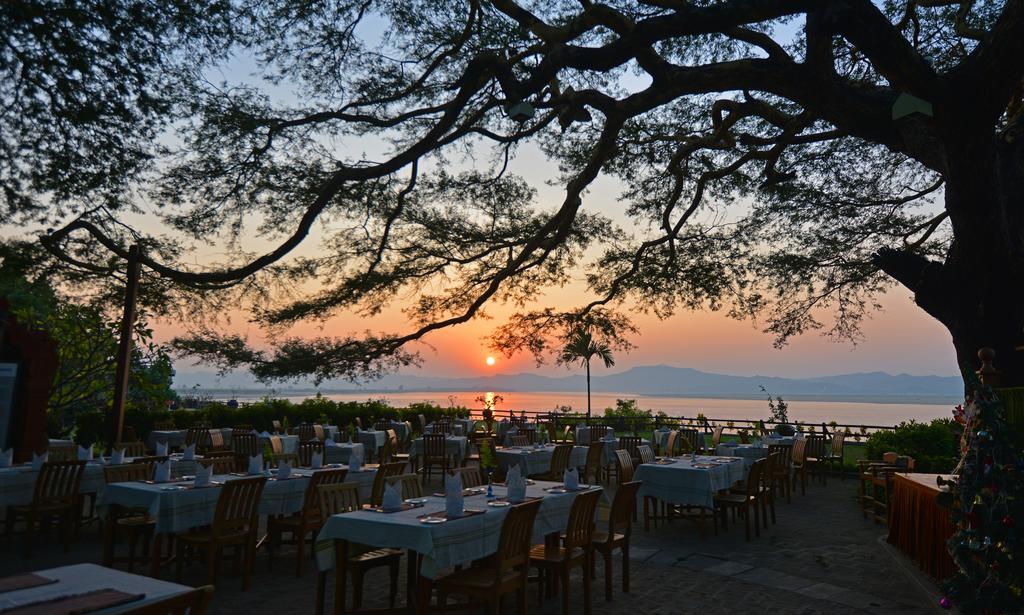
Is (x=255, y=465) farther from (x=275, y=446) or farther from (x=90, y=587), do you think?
(x=275, y=446)

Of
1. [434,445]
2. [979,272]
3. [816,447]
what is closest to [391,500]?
[979,272]

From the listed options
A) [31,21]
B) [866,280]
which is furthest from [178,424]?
[866,280]

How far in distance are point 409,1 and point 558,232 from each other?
3.41 m

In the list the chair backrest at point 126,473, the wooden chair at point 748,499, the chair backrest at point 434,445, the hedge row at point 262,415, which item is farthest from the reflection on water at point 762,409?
the chair backrest at point 126,473

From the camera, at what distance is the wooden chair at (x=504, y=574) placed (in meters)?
3.96

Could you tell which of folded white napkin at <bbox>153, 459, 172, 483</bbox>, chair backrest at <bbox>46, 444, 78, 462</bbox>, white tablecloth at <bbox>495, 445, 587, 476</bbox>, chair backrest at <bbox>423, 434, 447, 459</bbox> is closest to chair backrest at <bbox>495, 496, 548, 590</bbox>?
folded white napkin at <bbox>153, 459, 172, 483</bbox>

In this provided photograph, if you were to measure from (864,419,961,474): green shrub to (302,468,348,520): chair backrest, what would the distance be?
323 inches

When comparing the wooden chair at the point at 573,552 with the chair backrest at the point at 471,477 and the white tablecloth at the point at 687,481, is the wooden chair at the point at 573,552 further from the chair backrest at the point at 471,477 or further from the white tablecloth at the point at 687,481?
the white tablecloth at the point at 687,481

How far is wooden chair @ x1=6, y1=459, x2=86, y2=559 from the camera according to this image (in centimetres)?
644

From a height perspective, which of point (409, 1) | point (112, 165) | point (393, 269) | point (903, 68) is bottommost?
point (393, 269)

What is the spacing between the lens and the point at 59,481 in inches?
269

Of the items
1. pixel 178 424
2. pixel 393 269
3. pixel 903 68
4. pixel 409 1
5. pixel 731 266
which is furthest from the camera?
pixel 178 424

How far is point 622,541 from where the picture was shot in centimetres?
538

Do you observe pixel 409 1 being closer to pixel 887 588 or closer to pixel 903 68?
pixel 903 68
